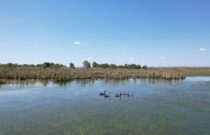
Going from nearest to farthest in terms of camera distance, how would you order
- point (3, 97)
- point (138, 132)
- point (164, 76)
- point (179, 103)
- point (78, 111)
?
1. point (138, 132)
2. point (78, 111)
3. point (179, 103)
4. point (3, 97)
5. point (164, 76)

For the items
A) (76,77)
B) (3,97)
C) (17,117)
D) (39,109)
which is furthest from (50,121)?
(76,77)

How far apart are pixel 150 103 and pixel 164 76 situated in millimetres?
21647

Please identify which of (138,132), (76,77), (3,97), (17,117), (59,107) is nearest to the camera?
(138,132)

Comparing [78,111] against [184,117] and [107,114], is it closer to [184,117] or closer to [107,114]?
[107,114]

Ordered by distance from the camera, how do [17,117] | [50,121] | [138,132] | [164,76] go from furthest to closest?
[164,76]
[17,117]
[50,121]
[138,132]

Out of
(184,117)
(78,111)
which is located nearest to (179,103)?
(184,117)

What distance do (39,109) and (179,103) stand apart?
29.6 ft

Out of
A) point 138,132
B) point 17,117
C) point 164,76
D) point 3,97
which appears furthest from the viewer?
point 164,76

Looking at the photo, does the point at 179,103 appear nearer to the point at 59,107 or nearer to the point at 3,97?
the point at 59,107

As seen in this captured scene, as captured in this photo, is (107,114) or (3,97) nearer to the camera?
(107,114)

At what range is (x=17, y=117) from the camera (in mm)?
10906

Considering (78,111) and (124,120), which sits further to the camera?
(78,111)

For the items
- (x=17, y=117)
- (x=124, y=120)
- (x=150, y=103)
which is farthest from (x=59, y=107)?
(x=150, y=103)

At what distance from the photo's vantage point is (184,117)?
10906 millimetres
